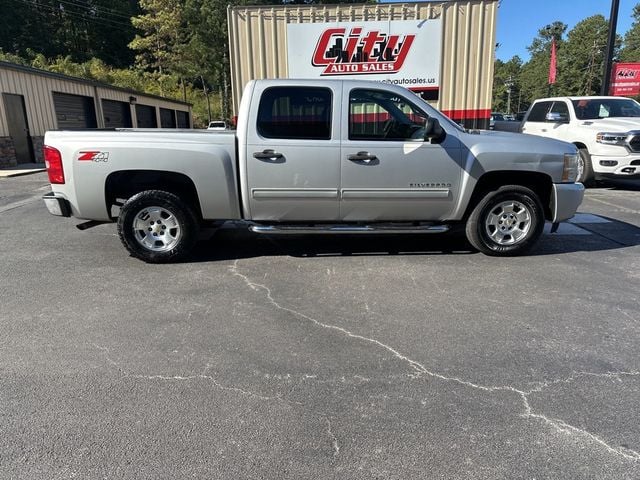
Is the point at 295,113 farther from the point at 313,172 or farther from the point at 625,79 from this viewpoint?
the point at 625,79

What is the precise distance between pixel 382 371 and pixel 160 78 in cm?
4534

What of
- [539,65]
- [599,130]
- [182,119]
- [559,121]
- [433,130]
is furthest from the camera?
[539,65]

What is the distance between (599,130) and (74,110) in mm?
20355

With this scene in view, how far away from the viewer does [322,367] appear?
10.5ft

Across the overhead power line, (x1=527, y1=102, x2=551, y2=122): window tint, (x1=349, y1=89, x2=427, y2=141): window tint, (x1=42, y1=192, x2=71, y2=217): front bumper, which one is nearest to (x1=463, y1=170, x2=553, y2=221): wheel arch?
(x1=349, y1=89, x2=427, y2=141): window tint

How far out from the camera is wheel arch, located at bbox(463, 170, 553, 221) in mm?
5398

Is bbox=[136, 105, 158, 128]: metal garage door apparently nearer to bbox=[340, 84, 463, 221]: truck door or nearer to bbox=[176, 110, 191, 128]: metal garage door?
bbox=[176, 110, 191, 128]: metal garage door

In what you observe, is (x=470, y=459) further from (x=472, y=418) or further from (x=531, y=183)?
(x=531, y=183)

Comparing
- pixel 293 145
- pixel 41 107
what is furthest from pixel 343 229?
pixel 41 107

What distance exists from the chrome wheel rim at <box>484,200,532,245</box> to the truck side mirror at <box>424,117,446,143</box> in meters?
1.13

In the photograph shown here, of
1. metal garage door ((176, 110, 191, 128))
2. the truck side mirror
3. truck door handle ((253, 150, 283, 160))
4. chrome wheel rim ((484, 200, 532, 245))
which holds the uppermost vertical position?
metal garage door ((176, 110, 191, 128))

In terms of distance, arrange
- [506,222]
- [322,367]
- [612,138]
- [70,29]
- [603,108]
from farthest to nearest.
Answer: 1. [70,29]
2. [603,108]
3. [612,138]
4. [506,222]
5. [322,367]

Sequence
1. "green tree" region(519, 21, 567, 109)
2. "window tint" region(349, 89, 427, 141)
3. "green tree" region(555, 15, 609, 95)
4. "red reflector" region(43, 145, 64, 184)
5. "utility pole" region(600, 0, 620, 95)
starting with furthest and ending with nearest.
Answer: "green tree" region(519, 21, 567, 109) < "green tree" region(555, 15, 609, 95) < "utility pole" region(600, 0, 620, 95) < "window tint" region(349, 89, 427, 141) < "red reflector" region(43, 145, 64, 184)

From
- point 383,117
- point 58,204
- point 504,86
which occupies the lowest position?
point 58,204
